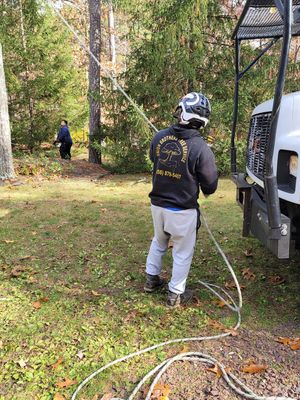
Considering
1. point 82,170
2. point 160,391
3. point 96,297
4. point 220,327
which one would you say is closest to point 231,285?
point 220,327

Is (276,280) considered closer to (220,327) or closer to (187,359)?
(220,327)

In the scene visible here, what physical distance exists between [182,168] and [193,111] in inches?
20.5

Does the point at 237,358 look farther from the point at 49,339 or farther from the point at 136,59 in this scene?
the point at 136,59

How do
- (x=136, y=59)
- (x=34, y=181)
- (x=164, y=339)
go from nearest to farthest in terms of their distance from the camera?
(x=164, y=339)
(x=34, y=181)
(x=136, y=59)

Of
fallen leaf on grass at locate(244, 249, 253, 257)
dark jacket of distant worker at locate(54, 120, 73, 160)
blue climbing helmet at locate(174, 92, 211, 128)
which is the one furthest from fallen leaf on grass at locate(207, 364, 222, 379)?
dark jacket of distant worker at locate(54, 120, 73, 160)

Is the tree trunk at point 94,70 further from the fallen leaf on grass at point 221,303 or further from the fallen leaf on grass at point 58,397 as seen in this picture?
the fallen leaf on grass at point 58,397

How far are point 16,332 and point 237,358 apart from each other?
1875mm

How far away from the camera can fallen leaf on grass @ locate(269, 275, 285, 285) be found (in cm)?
440

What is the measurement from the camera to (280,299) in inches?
158

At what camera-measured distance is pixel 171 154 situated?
3.62 metres

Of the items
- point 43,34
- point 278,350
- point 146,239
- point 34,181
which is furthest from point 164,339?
point 43,34

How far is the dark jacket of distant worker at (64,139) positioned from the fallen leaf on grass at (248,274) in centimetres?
1139

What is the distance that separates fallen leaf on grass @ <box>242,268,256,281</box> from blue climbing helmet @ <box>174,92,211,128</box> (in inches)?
75.5

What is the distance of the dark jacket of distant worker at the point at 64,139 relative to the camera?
14750 mm
